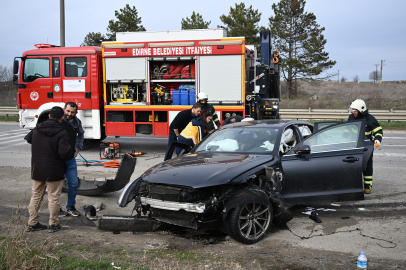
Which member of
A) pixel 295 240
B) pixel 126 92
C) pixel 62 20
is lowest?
pixel 295 240

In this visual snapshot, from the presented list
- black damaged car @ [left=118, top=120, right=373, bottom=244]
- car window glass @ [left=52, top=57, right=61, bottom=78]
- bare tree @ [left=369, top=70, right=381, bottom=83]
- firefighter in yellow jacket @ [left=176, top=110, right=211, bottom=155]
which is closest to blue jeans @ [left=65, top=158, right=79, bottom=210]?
black damaged car @ [left=118, top=120, right=373, bottom=244]

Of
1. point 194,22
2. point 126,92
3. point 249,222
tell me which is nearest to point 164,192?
point 249,222

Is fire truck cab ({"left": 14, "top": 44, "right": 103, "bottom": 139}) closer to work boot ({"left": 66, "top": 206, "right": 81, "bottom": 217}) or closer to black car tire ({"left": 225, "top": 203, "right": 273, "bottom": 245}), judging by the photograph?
work boot ({"left": 66, "top": 206, "right": 81, "bottom": 217})

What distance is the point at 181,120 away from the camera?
300 inches

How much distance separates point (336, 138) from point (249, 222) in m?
2.12

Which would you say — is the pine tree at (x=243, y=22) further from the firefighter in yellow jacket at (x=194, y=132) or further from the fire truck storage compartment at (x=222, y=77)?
the firefighter in yellow jacket at (x=194, y=132)

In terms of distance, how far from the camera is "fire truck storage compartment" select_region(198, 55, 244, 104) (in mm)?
10562

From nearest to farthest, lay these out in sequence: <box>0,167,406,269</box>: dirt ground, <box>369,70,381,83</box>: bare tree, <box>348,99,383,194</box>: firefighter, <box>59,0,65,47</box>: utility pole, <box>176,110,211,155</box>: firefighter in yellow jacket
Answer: <box>0,167,406,269</box>: dirt ground
<box>348,99,383,194</box>: firefighter
<box>176,110,211,155</box>: firefighter in yellow jacket
<box>59,0,65,47</box>: utility pole
<box>369,70,381,83</box>: bare tree

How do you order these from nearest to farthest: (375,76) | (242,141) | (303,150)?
(303,150) < (242,141) < (375,76)

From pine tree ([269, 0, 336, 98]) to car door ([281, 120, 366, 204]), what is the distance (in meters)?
35.5

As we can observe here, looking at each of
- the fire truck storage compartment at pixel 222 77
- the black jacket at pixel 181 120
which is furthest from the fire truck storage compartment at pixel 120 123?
the black jacket at pixel 181 120

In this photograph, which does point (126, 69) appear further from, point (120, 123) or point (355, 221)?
point (355, 221)

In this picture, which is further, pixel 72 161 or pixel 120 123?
pixel 120 123

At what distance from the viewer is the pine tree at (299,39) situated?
130 ft
